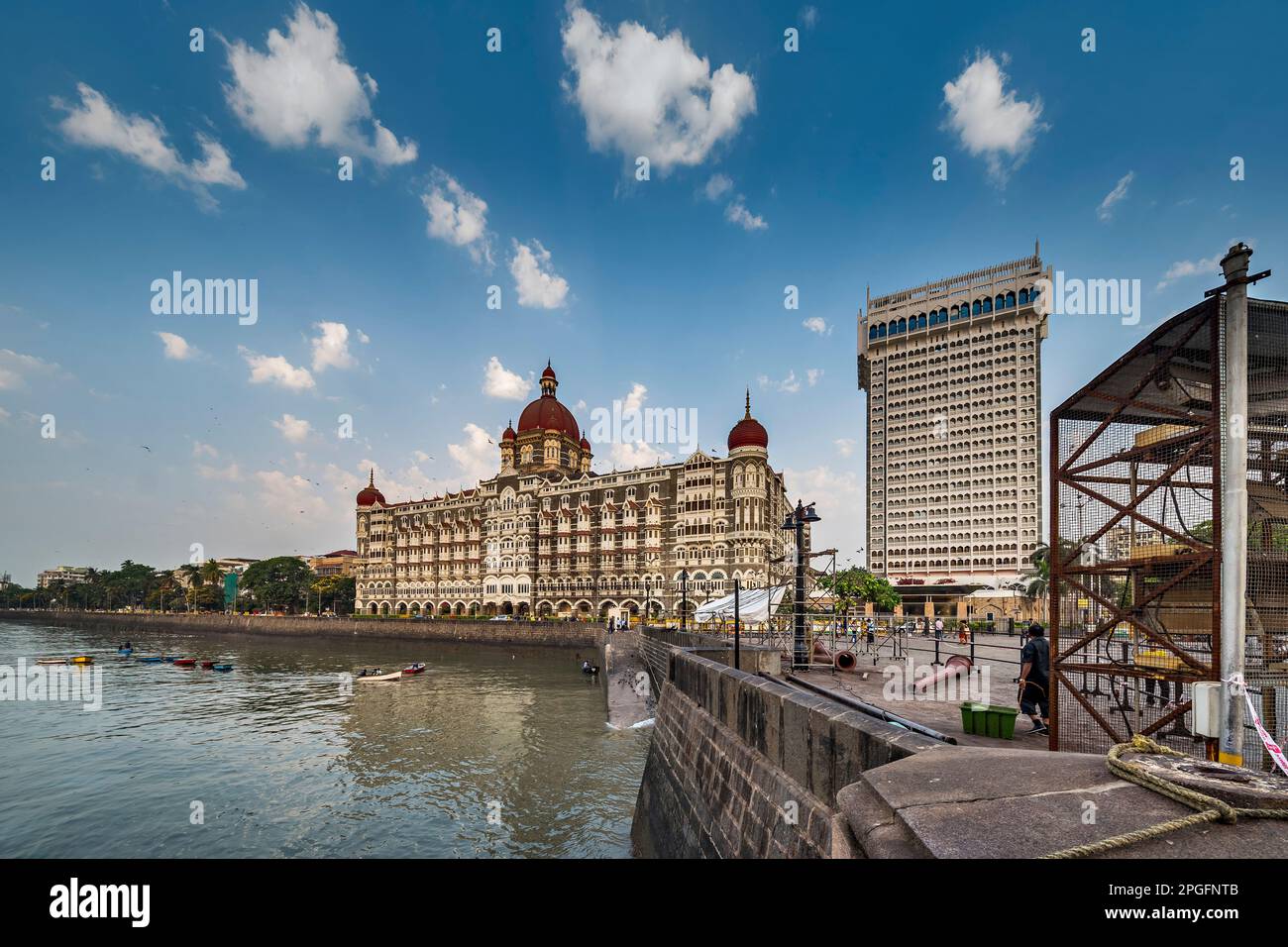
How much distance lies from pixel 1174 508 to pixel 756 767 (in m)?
6.03

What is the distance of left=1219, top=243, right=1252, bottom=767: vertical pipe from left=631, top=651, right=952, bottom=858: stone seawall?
2858mm

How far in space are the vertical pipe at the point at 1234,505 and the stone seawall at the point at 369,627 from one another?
48.1 metres

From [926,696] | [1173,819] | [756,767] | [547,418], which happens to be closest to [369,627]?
[547,418]

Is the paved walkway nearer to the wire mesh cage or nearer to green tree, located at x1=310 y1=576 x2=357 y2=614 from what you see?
the wire mesh cage

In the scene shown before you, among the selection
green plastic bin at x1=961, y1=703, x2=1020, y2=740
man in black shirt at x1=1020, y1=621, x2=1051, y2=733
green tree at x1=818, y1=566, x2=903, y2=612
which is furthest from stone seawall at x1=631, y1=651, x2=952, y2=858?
green tree at x1=818, y1=566, x2=903, y2=612

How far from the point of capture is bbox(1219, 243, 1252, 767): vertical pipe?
5715mm

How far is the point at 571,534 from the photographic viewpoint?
77000 mm

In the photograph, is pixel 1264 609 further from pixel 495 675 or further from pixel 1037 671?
pixel 495 675

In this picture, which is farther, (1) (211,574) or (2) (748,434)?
(1) (211,574)

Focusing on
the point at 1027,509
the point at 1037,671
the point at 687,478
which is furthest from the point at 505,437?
the point at 1037,671

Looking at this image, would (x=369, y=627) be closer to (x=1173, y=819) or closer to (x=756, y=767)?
(x=756, y=767)

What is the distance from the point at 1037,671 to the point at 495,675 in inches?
1472
